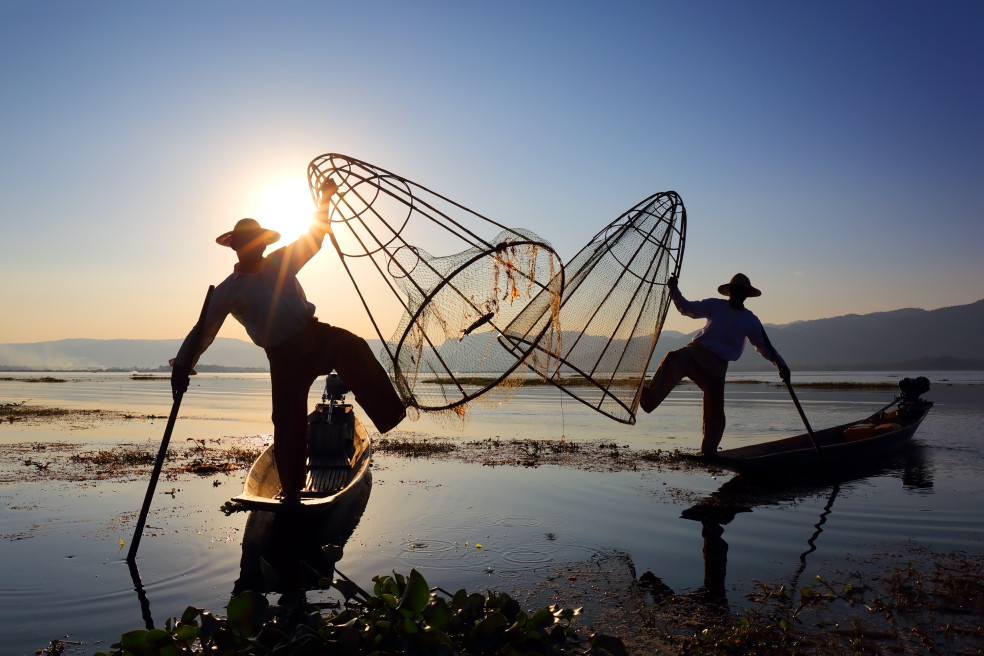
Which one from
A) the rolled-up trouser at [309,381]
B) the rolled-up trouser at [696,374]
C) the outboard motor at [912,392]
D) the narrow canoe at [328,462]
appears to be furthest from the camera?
the outboard motor at [912,392]

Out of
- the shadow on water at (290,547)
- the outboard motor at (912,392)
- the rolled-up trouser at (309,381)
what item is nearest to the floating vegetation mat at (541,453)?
the shadow on water at (290,547)

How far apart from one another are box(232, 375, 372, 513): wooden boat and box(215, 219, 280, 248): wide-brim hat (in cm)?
270

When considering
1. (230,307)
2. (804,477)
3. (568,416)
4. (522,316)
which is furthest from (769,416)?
(230,307)

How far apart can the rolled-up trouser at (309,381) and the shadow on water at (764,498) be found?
9.52 ft

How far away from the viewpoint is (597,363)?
26.8 feet

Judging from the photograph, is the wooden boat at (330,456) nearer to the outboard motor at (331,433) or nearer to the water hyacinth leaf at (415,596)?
the outboard motor at (331,433)

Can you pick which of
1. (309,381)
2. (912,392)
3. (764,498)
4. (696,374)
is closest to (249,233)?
(309,381)

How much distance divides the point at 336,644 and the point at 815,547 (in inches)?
211

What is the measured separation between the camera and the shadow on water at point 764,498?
523 centimetres

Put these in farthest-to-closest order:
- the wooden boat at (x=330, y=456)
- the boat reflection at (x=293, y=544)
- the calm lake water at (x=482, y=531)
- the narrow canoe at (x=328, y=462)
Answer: the wooden boat at (x=330, y=456)
the narrow canoe at (x=328, y=462)
the boat reflection at (x=293, y=544)
the calm lake water at (x=482, y=531)

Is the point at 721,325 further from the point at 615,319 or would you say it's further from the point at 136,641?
the point at 136,641

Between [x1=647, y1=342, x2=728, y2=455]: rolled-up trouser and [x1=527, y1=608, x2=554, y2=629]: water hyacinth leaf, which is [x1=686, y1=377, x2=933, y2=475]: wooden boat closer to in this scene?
[x1=647, y1=342, x2=728, y2=455]: rolled-up trouser

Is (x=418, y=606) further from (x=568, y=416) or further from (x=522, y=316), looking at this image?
(x=568, y=416)

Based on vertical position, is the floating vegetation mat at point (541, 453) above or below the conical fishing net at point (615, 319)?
below
